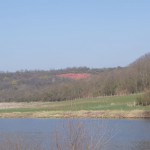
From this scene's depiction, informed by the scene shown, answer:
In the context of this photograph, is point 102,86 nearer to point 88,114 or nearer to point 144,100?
point 144,100

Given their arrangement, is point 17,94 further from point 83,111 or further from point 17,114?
point 83,111

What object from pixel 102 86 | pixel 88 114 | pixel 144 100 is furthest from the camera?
pixel 102 86

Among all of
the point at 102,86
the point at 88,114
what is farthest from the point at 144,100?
the point at 102,86

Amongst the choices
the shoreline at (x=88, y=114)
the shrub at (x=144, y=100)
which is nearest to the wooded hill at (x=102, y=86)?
the shrub at (x=144, y=100)

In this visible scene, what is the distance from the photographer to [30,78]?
630 feet

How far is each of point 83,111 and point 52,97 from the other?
5477 cm

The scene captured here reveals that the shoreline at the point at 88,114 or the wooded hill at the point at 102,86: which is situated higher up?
the wooded hill at the point at 102,86

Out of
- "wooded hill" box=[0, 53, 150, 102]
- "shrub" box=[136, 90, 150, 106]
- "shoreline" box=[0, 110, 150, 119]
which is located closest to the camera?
"shoreline" box=[0, 110, 150, 119]

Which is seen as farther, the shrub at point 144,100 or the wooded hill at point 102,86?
the wooded hill at point 102,86

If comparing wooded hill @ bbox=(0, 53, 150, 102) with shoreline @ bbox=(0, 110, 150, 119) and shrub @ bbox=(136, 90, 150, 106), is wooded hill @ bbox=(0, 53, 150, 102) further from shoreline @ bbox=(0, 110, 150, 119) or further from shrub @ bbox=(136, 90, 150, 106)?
shoreline @ bbox=(0, 110, 150, 119)

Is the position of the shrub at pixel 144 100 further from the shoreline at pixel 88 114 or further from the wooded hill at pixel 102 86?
the wooded hill at pixel 102 86

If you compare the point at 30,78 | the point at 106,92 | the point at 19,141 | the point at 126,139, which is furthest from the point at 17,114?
A: the point at 30,78

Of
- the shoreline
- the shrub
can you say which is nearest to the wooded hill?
the shrub

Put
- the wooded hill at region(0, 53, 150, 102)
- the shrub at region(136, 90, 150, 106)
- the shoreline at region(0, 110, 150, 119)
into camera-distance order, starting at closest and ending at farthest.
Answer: the shoreline at region(0, 110, 150, 119) < the shrub at region(136, 90, 150, 106) < the wooded hill at region(0, 53, 150, 102)
